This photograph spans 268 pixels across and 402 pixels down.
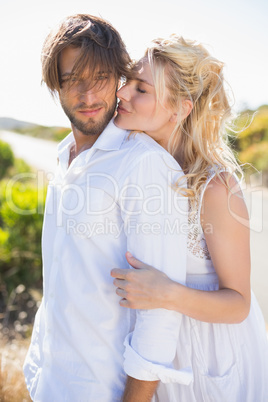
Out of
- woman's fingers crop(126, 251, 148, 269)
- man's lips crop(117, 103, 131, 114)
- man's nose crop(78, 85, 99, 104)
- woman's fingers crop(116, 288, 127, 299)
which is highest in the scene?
man's nose crop(78, 85, 99, 104)

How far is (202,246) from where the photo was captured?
5.09ft

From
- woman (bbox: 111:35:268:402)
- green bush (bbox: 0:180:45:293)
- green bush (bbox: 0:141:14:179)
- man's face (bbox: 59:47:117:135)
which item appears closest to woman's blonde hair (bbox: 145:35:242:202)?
woman (bbox: 111:35:268:402)

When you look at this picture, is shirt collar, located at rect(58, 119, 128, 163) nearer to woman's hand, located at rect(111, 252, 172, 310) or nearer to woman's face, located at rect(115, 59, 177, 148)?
woman's face, located at rect(115, 59, 177, 148)

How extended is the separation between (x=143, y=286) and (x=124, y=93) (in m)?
0.84

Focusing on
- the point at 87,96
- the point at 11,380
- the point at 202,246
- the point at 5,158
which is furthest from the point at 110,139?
the point at 5,158

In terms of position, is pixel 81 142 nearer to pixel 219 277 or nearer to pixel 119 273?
pixel 119 273

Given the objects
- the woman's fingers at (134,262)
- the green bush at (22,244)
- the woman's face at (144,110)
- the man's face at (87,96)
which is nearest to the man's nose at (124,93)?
the woman's face at (144,110)

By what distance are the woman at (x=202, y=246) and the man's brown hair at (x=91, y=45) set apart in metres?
0.14

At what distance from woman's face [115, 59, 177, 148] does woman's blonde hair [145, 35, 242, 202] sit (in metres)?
0.03

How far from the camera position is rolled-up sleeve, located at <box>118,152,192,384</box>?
53.1 inches

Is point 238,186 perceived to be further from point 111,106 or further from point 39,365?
point 39,365

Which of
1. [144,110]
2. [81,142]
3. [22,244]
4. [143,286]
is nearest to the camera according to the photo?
[143,286]

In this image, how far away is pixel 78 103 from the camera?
1.84 meters

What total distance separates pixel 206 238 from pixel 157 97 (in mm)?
619
